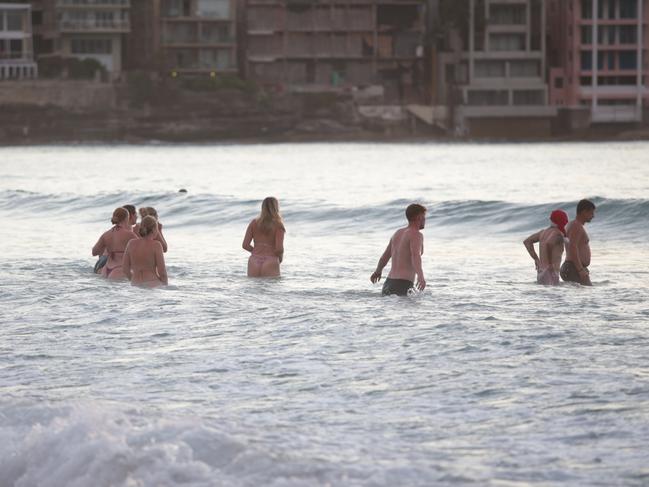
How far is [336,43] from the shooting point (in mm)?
106375

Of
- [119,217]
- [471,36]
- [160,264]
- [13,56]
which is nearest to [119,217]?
[119,217]

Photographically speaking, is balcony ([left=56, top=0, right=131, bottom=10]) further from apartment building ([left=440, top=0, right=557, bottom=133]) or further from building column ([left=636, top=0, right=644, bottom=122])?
building column ([left=636, top=0, right=644, bottom=122])

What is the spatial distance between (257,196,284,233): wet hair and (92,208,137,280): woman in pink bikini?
1.40 m

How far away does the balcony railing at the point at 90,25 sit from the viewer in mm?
97562

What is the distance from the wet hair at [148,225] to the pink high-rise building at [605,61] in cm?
8873

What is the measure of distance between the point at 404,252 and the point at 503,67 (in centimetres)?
9173

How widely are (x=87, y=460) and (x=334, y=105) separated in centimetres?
9829

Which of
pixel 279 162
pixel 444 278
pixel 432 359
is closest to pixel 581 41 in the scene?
pixel 279 162

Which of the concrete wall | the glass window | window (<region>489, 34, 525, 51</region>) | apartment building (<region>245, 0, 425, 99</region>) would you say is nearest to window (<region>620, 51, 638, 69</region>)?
window (<region>489, 34, 525, 51</region>)

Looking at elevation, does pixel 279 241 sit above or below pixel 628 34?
below

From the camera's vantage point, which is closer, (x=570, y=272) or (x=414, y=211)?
(x=414, y=211)

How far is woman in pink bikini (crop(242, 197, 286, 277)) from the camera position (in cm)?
1398

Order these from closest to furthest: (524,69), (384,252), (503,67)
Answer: (384,252), (524,69), (503,67)

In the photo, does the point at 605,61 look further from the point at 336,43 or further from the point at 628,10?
the point at 336,43
